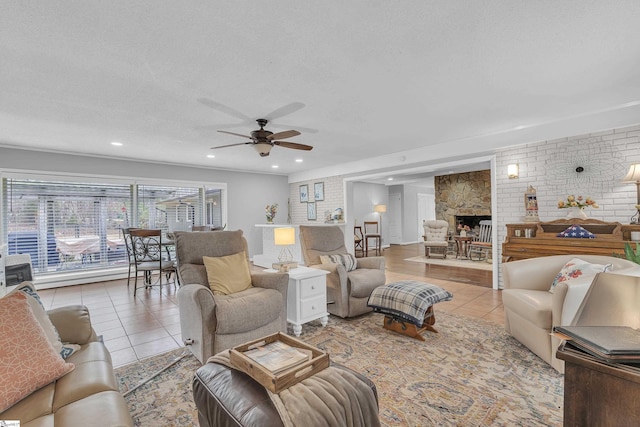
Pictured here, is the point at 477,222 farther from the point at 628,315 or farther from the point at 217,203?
the point at 628,315

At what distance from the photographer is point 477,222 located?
8125 millimetres

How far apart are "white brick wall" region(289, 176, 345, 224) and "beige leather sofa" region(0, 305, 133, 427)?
5882 millimetres

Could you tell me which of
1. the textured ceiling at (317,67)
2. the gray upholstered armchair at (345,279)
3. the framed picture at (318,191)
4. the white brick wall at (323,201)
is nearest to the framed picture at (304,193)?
the white brick wall at (323,201)

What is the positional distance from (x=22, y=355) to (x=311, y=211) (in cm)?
670

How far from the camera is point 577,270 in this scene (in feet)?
7.66

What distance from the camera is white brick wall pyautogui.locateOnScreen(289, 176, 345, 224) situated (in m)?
7.06

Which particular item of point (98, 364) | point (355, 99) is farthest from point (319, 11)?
point (98, 364)

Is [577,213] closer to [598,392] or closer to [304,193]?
[598,392]

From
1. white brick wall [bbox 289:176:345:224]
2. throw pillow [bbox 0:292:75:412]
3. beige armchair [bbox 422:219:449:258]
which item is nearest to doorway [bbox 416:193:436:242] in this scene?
beige armchair [bbox 422:219:449:258]

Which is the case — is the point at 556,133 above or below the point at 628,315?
above

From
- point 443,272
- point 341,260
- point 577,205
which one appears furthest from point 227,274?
point 443,272

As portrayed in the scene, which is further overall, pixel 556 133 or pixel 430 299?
pixel 556 133

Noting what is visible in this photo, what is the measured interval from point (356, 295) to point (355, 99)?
2123 millimetres

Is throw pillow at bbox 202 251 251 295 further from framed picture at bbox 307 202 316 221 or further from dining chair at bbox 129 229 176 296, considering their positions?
framed picture at bbox 307 202 316 221
